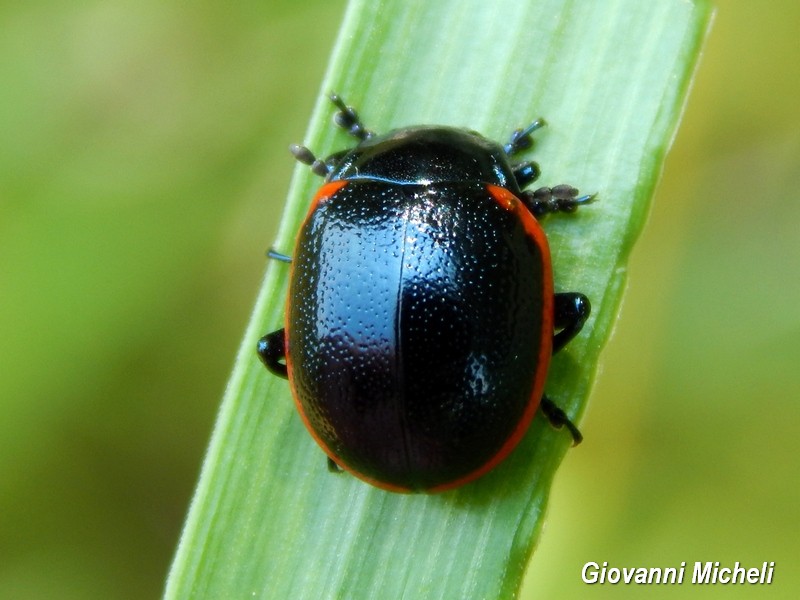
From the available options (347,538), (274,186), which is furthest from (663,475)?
(274,186)

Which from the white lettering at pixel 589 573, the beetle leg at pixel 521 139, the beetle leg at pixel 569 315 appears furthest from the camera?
the white lettering at pixel 589 573

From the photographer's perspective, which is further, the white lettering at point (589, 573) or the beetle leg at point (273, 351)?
the white lettering at point (589, 573)

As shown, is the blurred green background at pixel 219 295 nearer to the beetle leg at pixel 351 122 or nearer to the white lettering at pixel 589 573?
the white lettering at pixel 589 573

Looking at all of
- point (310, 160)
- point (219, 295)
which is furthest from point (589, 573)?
point (219, 295)

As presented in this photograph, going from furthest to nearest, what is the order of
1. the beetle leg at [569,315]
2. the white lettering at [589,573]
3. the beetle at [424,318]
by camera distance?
1. the white lettering at [589,573]
2. the beetle leg at [569,315]
3. the beetle at [424,318]

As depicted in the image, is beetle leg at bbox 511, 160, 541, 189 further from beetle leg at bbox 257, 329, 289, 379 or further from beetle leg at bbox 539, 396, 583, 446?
beetle leg at bbox 257, 329, 289, 379

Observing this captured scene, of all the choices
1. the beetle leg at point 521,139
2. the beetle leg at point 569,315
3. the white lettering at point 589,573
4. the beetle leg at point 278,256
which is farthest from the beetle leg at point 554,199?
the white lettering at point 589,573

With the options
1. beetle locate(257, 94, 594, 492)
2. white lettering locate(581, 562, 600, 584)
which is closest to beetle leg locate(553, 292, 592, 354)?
beetle locate(257, 94, 594, 492)
